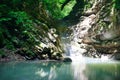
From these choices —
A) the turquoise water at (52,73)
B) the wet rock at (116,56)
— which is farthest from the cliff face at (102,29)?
the turquoise water at (52,73)

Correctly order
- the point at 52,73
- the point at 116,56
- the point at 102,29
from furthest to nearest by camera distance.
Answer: the point at 102,29
the point at 116,56
the point at 52,73

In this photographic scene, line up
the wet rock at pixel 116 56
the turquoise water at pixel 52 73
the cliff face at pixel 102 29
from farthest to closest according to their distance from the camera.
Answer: the cliff face at pixel 102 29, the wet rock at pixel 116 56, the turquoise water at pixel 52 73

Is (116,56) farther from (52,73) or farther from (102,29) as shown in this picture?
(52,73)

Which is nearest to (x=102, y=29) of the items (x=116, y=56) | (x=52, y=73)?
(x=116, y=56)

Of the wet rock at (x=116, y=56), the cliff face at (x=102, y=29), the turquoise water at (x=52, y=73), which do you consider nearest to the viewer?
the turquoise water at (x=52, y=73)

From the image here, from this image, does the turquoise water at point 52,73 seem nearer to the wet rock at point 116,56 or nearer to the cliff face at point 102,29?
the wet rock at point 116,56

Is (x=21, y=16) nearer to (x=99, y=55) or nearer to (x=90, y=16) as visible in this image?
(x=99, y=55)

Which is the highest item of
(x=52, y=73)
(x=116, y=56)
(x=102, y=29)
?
(x=102, y=29)

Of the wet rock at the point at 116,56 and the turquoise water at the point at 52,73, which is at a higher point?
the wet rock at the point at 116,56

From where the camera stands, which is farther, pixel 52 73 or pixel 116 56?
pixel 116 56

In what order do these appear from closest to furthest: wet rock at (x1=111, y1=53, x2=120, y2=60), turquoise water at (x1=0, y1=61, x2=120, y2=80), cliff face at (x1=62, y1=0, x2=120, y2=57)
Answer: turquoise water at (x1=0, y1=61, x2=120, y2=80) < wet rock at (x1=111, y1=53, x2=120, y2=60) < cliff face at (x1=62, y1=0, x2=120, y2=57)

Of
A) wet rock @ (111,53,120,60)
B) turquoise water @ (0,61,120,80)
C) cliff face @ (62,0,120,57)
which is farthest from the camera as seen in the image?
cliff face @ (62,0,120,57)

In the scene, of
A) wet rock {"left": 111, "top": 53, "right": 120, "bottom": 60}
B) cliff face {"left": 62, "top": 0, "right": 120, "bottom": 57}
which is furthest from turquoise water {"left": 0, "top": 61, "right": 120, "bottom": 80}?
cliff face {"left": 62, "top": 0, "right": 120, "bottom": 57}

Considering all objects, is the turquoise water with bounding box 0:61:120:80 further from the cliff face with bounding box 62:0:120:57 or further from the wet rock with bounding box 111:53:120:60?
the cliff face with bounding box 62:0:120:57
